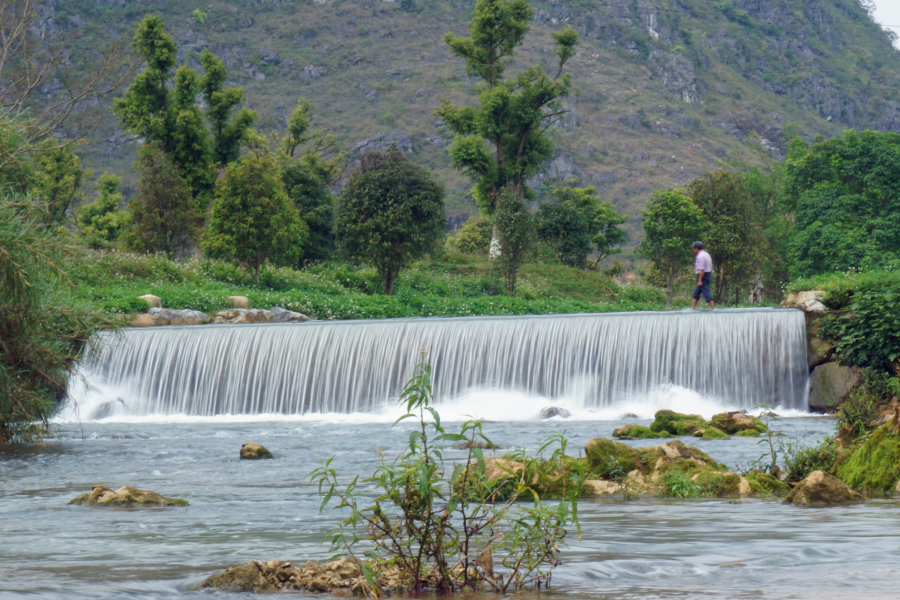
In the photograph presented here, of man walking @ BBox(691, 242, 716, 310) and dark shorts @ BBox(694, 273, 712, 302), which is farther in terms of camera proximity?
dark shorts @ BBox(694, 273, 712, 302)

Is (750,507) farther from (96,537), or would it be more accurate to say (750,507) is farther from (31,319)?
(31,319)

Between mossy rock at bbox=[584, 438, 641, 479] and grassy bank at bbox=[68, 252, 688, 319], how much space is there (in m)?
16.7

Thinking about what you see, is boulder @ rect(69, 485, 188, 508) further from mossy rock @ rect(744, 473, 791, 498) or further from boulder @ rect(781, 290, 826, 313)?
boulder @ rect(781, 290, 826, 313)

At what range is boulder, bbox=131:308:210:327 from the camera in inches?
990

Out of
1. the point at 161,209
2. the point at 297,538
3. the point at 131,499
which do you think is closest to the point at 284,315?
the point at 161,209

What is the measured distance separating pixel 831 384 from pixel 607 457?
10.4 metres

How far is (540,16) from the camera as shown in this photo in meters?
135

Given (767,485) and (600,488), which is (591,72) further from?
(600,488)

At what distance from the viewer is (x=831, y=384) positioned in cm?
1778

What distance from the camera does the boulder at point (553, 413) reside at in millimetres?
17844

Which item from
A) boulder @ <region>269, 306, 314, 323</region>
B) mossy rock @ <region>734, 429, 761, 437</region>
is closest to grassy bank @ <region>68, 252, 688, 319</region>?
boulder @ <region>269, 306, 314, 323</region>

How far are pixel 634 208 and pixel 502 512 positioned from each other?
9403 cm

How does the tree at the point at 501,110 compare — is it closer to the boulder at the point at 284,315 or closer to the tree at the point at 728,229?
the tree at the point at 728,229

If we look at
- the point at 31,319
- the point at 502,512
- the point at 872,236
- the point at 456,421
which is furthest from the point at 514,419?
the point at 872,236
